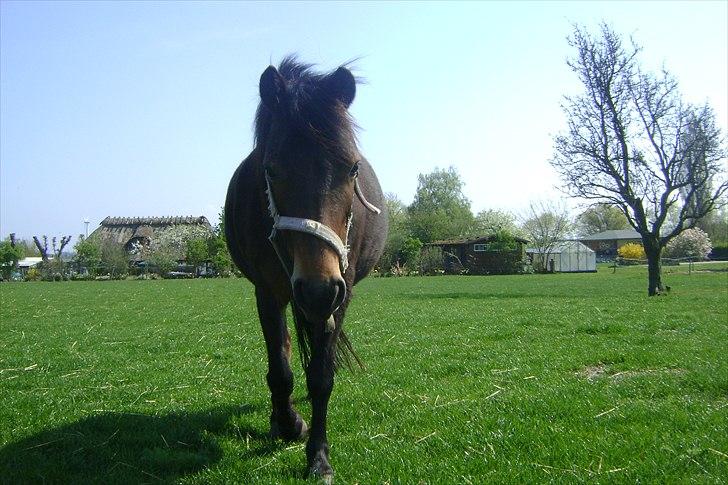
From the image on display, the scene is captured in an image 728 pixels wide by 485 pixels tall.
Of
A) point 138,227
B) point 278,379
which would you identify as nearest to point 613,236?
point 138,227

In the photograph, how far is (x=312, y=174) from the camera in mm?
3080

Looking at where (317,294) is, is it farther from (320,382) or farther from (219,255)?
(219,255)

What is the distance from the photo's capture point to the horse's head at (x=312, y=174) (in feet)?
9.17

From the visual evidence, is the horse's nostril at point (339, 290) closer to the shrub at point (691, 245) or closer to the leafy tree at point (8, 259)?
the leafy tree at point (8, 259)

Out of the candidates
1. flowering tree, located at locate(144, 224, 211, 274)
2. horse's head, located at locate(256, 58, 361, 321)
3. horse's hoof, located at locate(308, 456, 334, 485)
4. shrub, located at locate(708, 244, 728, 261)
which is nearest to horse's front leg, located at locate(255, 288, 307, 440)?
horse's hoof, located at locate(308, 456, 334, 485)

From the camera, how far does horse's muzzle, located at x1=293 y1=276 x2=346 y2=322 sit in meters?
2.72

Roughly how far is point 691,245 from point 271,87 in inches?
3185

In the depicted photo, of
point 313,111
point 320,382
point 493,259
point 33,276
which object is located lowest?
point 33,276

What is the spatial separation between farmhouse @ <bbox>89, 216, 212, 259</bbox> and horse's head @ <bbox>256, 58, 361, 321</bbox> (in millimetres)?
69788

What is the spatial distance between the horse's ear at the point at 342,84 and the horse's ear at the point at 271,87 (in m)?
0.32

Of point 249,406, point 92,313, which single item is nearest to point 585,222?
point 92,313

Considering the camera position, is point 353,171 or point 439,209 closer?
point 353,171

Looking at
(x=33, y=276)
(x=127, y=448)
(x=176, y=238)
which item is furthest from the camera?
(x=176, y=238)

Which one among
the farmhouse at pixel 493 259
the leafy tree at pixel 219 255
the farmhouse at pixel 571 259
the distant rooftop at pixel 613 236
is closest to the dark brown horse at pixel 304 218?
the leafy tree at pixel 219 255
